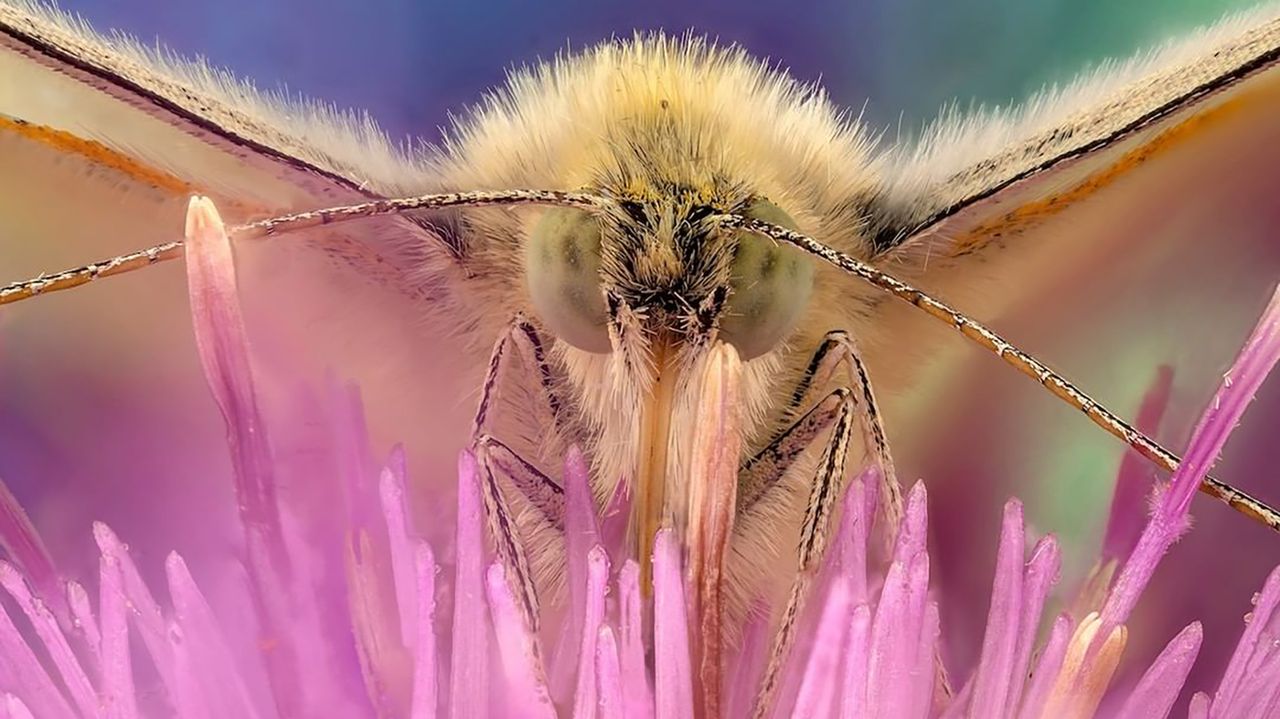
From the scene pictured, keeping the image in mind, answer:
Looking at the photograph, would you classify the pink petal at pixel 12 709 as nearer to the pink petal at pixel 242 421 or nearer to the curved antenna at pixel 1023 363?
the pink petal at pixel 242 421

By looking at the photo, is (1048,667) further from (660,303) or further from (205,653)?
(205,653)

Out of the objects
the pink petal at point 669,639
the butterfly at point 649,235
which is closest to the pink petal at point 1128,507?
the butterfly at point 649,235

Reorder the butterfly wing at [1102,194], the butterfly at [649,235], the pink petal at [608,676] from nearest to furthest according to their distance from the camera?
the pink petal at [608,676]
the butterfly at [649,235]
the butterfly wing at [1102,194]

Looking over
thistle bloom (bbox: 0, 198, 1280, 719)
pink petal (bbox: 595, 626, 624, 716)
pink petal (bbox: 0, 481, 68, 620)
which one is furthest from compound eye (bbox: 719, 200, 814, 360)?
pink petal (bbox: 0, 481, 68, 620)

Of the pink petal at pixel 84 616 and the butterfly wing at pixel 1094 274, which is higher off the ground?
the butterfly wing at pixel 1094 274

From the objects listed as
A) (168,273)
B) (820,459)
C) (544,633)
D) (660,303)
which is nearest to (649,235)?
(660,303)

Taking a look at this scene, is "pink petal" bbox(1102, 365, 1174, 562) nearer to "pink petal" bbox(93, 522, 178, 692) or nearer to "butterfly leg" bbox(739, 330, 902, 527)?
"butterfly leg" bbox(739, 330, 902, 527)
